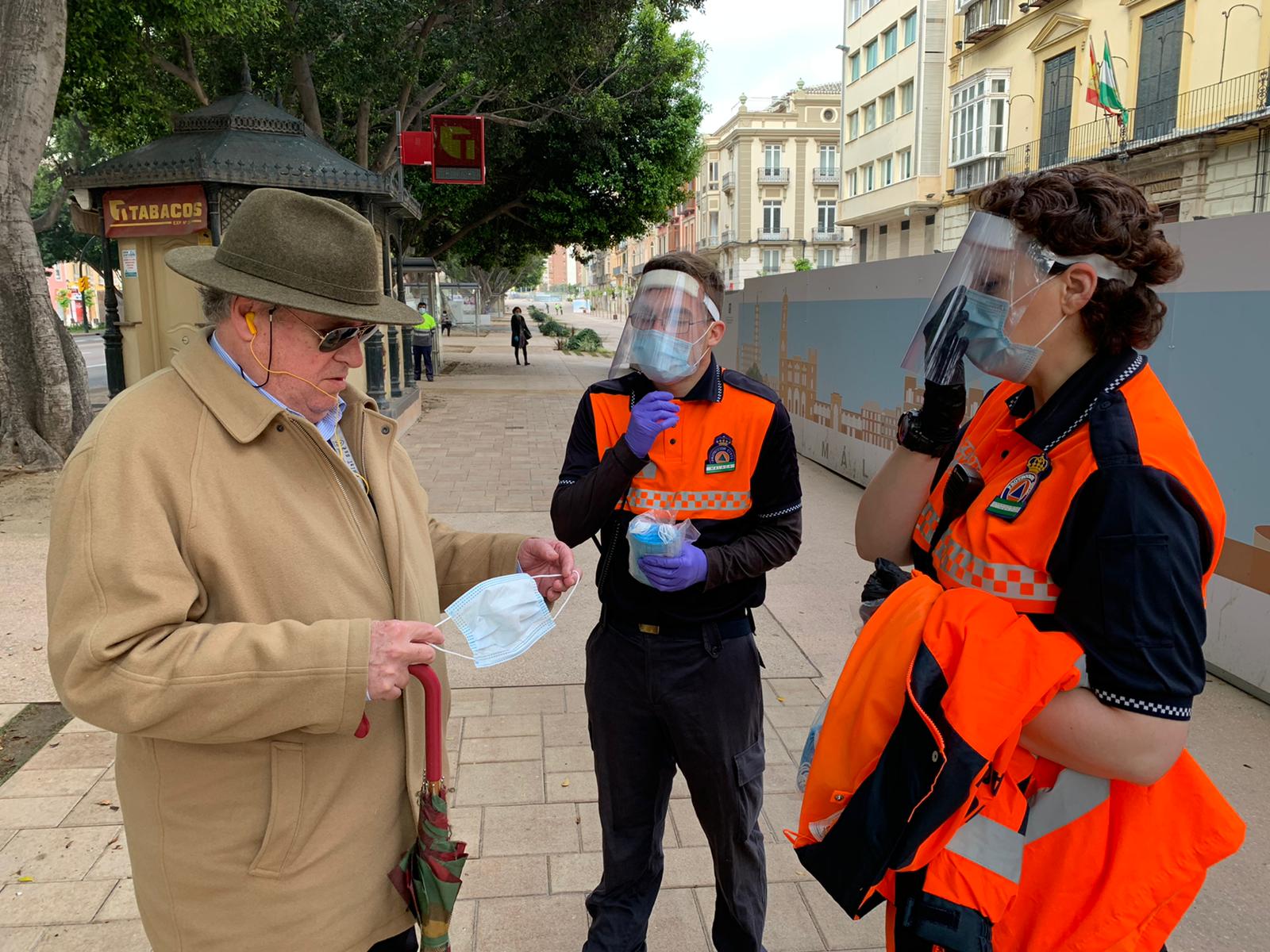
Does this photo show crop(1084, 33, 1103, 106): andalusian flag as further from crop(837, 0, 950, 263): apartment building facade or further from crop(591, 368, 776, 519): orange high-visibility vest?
crop(591, 368, 776, 519): orange high-visibility vest

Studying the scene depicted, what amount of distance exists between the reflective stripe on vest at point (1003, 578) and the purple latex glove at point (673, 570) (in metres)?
0.67

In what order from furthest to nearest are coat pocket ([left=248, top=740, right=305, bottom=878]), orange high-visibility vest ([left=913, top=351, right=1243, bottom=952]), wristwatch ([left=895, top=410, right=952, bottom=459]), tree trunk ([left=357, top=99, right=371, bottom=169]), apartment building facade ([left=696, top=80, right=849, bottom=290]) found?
apartment building facade ([left=696, top=80, right=849, bottom=290])
tree trunk ([left=357, top=99, right=371, bottom=169])
wristwatch ([left=895, top=410, right=952, bottom=459])
coat pocket ([left=248, top=740, right=305, bottom=878])
orange high-visibility vest ([left=913, top=351, right=1243, bottom=952])

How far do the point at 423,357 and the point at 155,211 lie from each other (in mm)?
10658

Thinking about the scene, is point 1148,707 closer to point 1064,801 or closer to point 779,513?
point 1064,801

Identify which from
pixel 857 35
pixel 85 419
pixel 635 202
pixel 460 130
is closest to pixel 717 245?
pixel 857 35

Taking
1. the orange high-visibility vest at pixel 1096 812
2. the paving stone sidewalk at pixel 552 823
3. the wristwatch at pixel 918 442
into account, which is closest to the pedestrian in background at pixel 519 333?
the paving stone sidewalk at pixel 552 823

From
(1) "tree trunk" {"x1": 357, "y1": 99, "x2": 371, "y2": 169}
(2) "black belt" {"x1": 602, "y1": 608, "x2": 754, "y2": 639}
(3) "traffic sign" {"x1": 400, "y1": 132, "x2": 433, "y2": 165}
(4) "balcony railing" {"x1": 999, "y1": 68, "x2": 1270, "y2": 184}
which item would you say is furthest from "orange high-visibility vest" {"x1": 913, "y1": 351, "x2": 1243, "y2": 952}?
(4) "balcony railing" {"x1": 999, "y1": 68, "x2": 1270, "y2": 184}

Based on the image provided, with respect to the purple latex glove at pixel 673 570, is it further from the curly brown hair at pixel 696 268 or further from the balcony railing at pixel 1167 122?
the balcony railing at pixel 1167 122

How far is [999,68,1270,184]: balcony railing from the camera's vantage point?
21516mm

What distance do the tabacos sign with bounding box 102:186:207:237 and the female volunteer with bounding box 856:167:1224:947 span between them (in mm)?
10087

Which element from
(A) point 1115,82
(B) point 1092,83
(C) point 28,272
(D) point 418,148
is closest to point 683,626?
(C) point 28,272

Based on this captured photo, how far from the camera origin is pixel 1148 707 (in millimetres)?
1449

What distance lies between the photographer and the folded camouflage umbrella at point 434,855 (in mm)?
1767

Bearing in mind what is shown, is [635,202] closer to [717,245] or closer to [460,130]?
[460,130]
